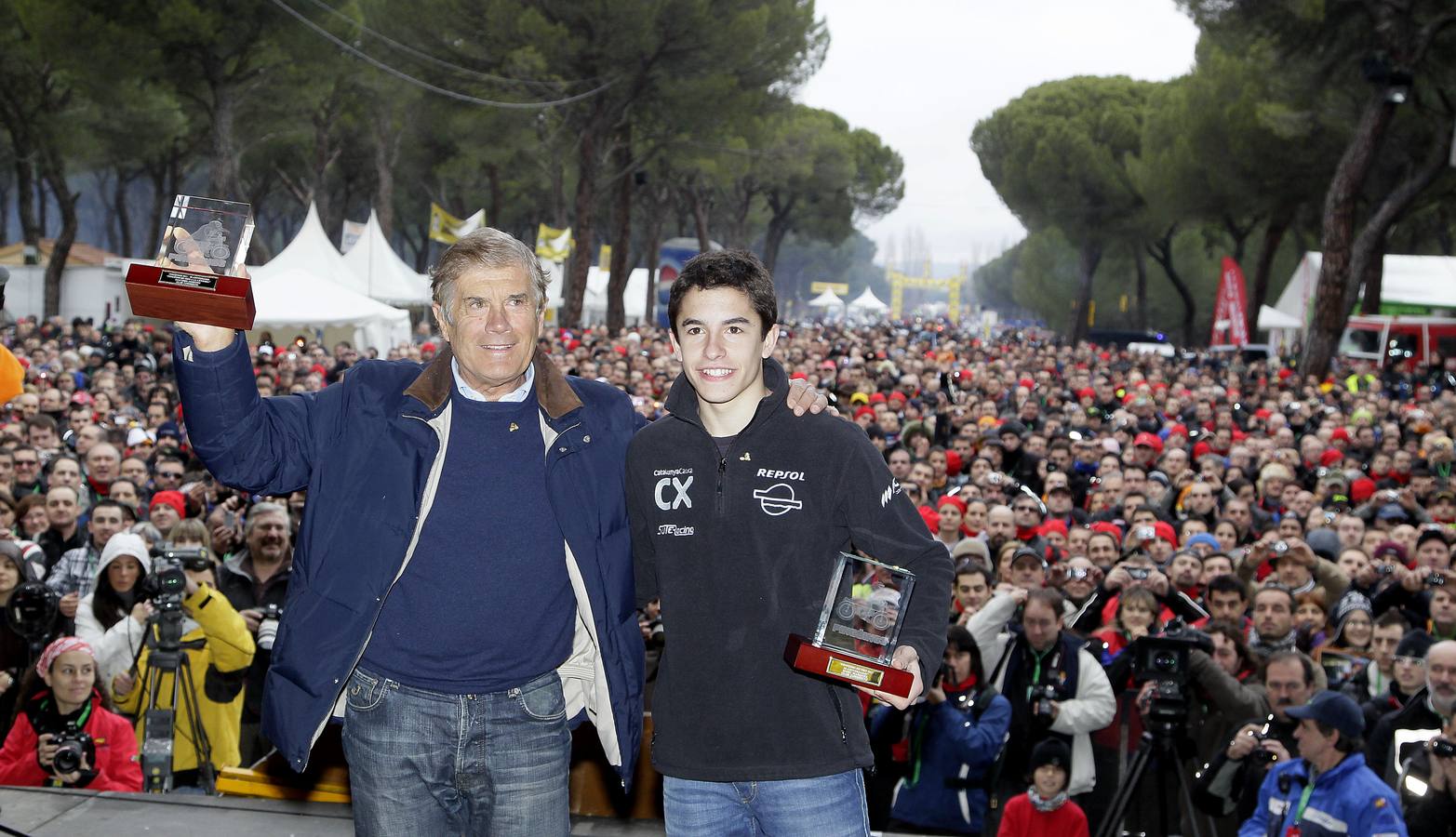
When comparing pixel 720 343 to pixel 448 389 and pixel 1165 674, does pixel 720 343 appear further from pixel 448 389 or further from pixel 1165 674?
pixel 1165 674

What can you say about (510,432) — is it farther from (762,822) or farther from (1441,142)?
(1441,142)

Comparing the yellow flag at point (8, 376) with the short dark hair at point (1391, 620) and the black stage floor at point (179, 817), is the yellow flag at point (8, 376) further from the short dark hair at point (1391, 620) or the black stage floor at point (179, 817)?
the short dark hair at point (1391, 620)

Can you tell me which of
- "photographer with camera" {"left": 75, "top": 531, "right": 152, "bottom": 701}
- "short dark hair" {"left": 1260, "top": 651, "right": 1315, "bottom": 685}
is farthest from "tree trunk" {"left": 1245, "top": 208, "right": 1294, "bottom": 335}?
"photographer with camera" {"left": 75, "top": 531, "right": 152, "bottom": 701}

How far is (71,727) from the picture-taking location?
16.3 ft

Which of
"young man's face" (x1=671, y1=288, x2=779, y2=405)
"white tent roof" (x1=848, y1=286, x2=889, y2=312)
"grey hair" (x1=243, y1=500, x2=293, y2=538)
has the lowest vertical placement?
"grey hair" (x1=243, y1=500, x2=293, y2=538)

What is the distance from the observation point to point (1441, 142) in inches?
970

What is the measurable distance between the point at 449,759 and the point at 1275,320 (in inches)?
1543

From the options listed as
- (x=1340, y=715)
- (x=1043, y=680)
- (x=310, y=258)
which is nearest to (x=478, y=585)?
(x=1340, y=715)

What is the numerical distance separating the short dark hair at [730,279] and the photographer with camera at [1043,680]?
3.48 meters

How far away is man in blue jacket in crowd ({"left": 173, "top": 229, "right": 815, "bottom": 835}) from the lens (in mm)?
2480

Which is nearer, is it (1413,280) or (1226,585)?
(1226,585)

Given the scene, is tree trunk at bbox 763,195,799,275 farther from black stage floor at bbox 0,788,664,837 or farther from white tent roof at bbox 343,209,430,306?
black stage floor at bbox 0,788,664,837

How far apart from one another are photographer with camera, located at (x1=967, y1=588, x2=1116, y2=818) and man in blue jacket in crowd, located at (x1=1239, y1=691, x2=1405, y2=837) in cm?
74

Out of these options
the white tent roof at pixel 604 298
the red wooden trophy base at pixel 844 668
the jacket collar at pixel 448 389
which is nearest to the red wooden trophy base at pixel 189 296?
the jacket collar at pixel 448 389
